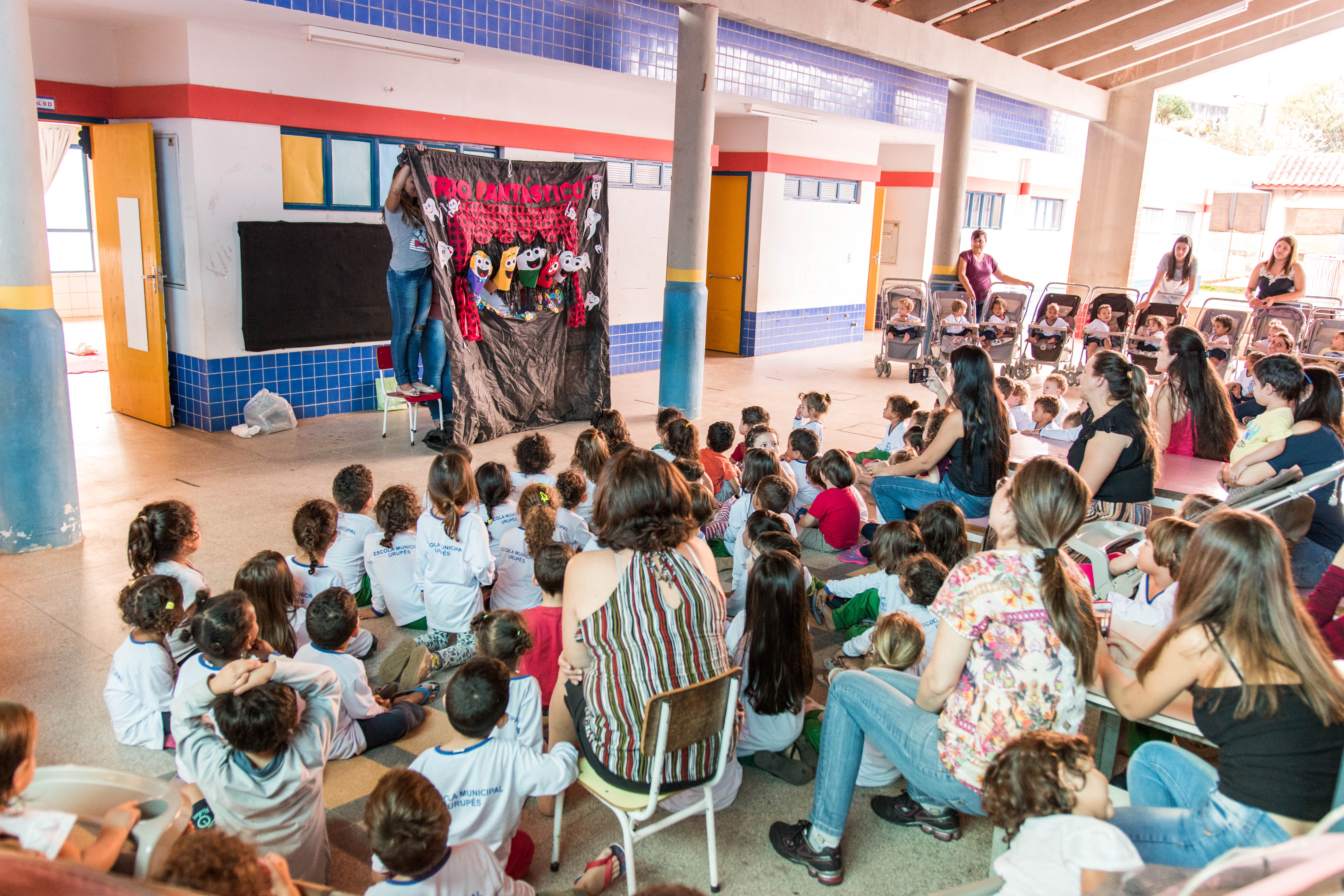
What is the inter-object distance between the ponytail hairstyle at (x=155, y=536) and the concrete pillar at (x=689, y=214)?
17.8 feet

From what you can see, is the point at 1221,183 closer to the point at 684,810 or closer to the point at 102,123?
the point at 102,123

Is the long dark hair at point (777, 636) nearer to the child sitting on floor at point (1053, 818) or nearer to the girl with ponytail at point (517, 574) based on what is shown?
the child sitting on floor at point (1053, 818)

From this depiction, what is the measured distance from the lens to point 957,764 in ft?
7.82

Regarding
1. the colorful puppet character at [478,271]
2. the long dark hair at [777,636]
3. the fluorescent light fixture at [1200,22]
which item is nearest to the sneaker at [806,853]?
the long dark hair at [777,636]

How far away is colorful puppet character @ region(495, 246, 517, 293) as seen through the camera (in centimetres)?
759

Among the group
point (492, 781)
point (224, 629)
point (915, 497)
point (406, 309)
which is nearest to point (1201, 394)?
point (915, 497)

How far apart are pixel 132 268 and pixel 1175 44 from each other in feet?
46.4

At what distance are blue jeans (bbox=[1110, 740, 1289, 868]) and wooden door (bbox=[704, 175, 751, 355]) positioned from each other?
1036cm

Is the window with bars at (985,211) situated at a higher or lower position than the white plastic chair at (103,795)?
higher

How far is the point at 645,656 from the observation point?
247cm

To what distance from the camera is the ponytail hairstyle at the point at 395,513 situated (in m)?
3.97

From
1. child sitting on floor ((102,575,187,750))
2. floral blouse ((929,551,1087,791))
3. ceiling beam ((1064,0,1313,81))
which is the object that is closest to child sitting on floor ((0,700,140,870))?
child sitting on floor ((102,575,187,750))

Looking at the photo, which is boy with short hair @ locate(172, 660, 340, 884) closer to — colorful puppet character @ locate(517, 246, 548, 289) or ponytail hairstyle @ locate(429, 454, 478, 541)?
ponytail hairstyle @ locate(429, 454, 478, 541)

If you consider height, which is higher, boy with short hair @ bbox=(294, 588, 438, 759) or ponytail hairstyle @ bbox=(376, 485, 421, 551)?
ponytail hairstyle @ bbox=(376, 485, 421, 551)
